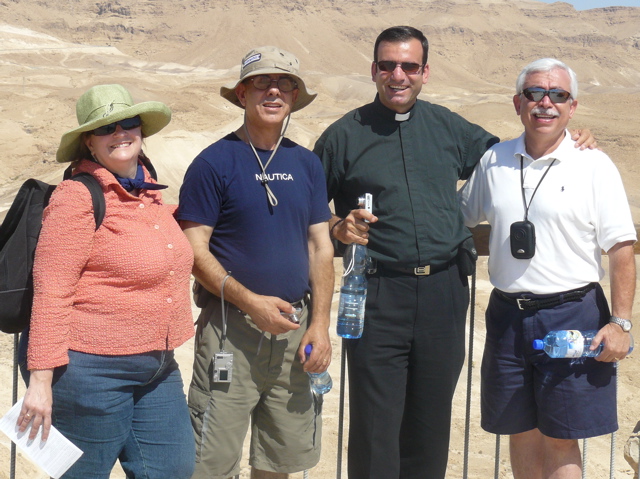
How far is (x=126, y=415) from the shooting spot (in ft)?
A: 9.95

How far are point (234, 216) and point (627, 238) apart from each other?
175 centimetres

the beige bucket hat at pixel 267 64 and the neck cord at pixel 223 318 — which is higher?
the beige bucket hat at pixel 267 64

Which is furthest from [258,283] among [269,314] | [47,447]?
[47,447]

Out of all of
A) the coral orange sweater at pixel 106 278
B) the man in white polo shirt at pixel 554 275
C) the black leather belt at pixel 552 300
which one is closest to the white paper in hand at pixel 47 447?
the coral orange sweater at pixel 106 278

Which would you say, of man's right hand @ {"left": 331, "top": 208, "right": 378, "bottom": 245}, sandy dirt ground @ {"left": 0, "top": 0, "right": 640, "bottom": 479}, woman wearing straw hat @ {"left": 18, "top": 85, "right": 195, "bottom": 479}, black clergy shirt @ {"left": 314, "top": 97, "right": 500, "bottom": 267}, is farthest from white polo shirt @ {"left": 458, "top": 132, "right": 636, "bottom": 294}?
woman wearing straw hat @ {"left": 18, "top": 85, "right": 195, "bottom": 479}

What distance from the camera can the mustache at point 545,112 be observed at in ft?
11.6

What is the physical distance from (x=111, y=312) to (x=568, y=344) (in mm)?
1939

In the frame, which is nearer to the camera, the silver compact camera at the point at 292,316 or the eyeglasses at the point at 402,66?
the silver compact camera at the point at 292,316

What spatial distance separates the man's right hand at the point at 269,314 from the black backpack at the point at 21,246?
75 centimetres

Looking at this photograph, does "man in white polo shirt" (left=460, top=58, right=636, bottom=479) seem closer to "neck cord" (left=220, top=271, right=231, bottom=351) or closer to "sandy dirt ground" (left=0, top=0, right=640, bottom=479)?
"sandy dirt ground" (left=0, top=0, right=640, bottom=479)

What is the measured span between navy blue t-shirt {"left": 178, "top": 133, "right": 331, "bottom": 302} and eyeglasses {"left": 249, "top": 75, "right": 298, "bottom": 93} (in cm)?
26

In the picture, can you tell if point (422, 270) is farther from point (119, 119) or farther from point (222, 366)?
point (119, 119)

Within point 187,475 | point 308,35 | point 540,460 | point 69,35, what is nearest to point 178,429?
point 187,475

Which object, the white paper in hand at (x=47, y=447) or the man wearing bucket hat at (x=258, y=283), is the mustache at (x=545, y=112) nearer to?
the man wearing bucket hat at (x=258, y=283)
